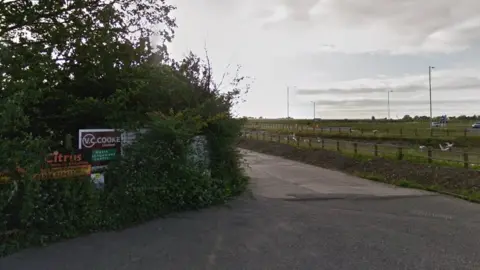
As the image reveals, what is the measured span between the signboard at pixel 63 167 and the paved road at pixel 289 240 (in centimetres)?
110

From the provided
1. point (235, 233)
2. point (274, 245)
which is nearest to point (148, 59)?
point (235, 233)

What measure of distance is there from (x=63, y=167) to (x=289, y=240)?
397 centimetres

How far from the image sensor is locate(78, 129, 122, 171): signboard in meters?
6.96

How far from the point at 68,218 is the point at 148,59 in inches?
201

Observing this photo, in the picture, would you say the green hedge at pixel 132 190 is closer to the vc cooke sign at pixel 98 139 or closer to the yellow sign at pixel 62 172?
the yellow sign at pixel 62 172

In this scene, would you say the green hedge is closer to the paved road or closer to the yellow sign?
the yellow sign

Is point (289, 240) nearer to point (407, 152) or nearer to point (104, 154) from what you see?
point (104, 154)

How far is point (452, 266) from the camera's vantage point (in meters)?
5.00

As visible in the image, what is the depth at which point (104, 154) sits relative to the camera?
719 centimetres

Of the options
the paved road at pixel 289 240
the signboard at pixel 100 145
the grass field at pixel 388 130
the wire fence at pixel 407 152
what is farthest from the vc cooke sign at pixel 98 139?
the grass field at pixel 388 130

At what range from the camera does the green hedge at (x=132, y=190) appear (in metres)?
5.56

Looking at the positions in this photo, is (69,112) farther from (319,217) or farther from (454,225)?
(454,225)

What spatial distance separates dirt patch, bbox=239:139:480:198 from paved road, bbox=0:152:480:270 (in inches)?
80.1

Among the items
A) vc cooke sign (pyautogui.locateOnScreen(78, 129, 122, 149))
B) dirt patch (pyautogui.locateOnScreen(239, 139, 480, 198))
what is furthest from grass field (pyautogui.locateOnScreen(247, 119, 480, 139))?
vc cooke sign (pyautogui.locateOnScreen(78, 129, 122, 149))
